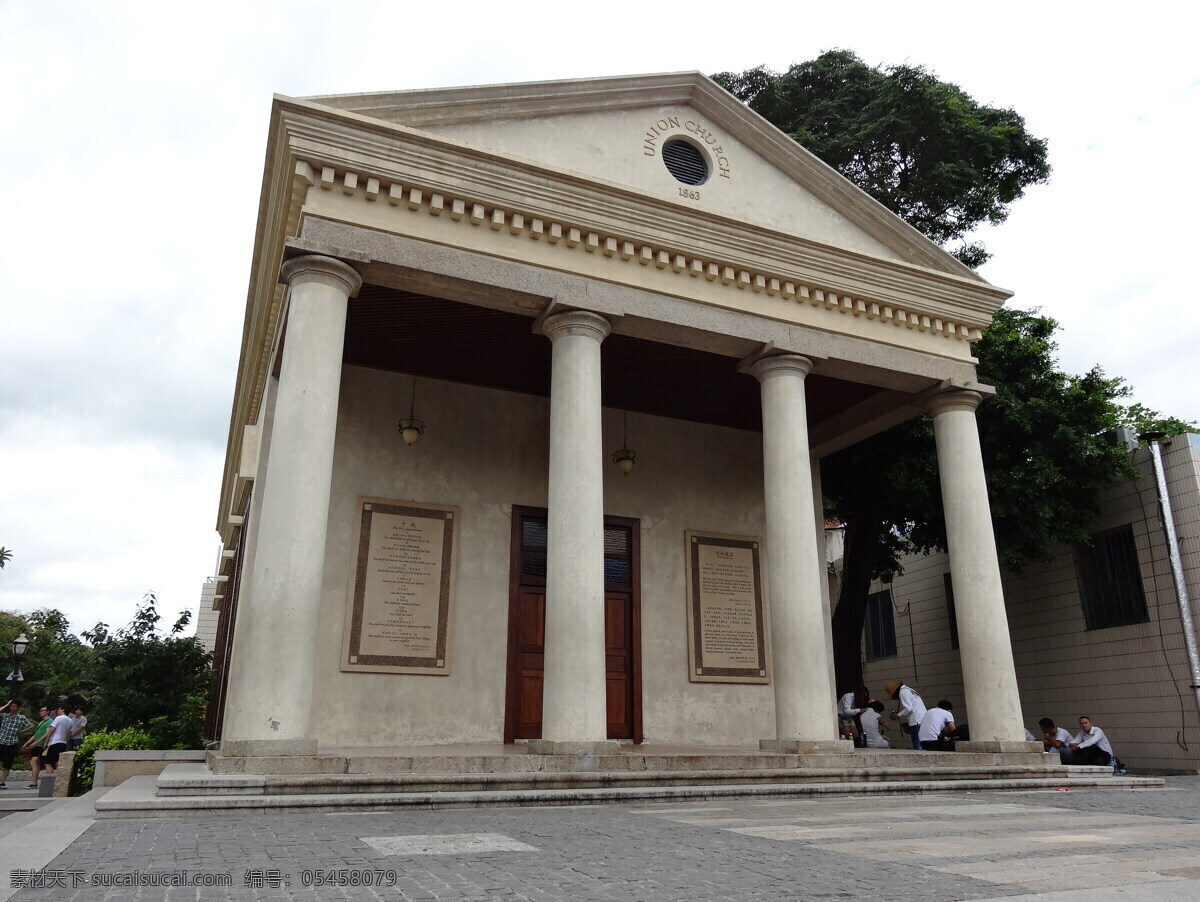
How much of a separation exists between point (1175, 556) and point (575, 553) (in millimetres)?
10780

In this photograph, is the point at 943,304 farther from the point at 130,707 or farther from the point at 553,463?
the point at 130,707

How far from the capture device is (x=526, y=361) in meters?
12.6

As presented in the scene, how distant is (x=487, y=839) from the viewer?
16.8 feet

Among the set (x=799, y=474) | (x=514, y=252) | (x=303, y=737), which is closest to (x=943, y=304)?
(x=799, y=474)

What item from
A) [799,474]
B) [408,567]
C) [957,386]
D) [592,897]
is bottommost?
[592,897]

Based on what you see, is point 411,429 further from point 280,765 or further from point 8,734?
point 8,734

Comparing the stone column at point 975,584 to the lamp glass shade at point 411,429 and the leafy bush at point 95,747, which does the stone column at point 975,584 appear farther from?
the leafy bush at point 95,747

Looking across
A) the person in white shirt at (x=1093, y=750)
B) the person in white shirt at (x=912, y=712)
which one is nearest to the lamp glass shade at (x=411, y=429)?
the person in white shirt at (x=912, y=712)

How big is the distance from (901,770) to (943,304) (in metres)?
6.53

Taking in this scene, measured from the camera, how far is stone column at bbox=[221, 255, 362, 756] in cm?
771

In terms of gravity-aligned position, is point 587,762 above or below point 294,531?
below

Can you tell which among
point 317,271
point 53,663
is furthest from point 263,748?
point 53,663

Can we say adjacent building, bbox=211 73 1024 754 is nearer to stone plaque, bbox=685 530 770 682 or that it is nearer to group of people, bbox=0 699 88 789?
stone plaque, bbox=685 530 770 682

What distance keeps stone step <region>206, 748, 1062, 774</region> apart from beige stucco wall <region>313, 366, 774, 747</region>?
311cm
